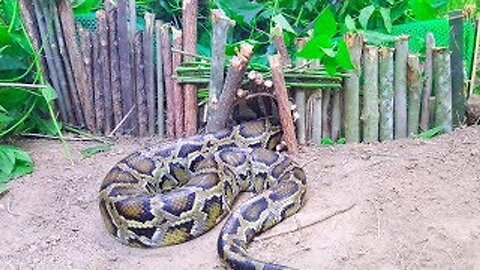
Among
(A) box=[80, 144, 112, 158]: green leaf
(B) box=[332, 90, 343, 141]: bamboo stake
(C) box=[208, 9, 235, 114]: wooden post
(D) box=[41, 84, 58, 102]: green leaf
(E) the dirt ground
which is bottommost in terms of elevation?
(E) the dirt ground

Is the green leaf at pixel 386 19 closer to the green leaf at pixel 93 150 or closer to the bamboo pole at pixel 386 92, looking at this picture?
the bamboo pole at pixel 386 92

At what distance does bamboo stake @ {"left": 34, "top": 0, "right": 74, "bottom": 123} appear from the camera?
6.45 metres

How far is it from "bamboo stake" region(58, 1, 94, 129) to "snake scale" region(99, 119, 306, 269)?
1002 millimetres

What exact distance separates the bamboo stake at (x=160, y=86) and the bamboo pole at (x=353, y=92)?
1.48 m

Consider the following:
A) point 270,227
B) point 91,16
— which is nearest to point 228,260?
point 270,227

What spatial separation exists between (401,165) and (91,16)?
9.83 feet

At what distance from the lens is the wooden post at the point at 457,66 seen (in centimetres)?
597

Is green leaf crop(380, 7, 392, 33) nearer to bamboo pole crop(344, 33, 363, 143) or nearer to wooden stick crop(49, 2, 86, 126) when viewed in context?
bamboo pole crop(344, 33, 363, 143)

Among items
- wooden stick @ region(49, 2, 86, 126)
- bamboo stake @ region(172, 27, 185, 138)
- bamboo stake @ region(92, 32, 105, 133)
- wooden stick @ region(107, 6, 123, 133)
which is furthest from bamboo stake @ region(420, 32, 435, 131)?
wooden stick @ region(49, 2, 86, 126)

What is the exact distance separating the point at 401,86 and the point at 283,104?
92 cm

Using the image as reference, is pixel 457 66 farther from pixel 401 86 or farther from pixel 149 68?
pixel 149 68

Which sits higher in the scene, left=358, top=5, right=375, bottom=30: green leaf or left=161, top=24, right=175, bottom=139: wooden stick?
left=358, top=5, right=375, bottom=30: green leaf

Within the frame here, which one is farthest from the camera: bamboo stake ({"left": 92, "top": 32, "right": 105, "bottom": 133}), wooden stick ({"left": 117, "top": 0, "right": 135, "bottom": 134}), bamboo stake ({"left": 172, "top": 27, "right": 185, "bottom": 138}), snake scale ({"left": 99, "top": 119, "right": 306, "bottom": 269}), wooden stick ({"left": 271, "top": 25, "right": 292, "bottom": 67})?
bamboo stake ({"left": 92, "top": 32, "right": 105, "bottom": 133})

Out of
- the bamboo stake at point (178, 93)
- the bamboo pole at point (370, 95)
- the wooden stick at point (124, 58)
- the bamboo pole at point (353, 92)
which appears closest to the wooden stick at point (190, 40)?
the bamboo stake at point (178, 93)
